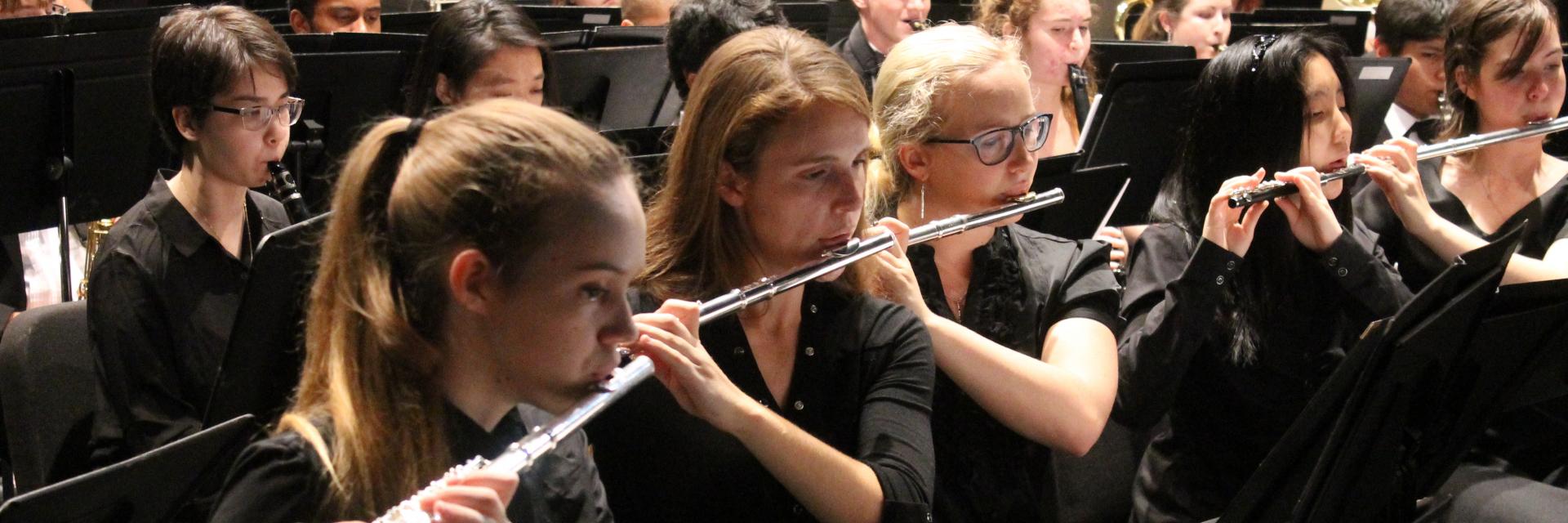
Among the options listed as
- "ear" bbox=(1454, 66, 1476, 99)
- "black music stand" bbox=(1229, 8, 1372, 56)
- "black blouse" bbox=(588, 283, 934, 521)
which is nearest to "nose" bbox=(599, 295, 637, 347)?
"black blouse" bbox=(588, 283, 934, 521)

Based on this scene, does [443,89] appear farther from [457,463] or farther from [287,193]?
[457,463]

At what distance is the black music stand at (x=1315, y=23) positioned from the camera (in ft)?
15.9

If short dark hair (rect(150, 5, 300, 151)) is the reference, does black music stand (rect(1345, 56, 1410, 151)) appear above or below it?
below

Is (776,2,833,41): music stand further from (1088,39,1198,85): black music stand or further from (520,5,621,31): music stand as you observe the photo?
(1088,39,1198,85): black music stand

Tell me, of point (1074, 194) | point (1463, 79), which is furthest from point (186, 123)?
point (1463, 79)

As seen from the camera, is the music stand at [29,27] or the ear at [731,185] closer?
the ear at [731,185]

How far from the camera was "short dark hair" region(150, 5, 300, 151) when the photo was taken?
2.29 metres

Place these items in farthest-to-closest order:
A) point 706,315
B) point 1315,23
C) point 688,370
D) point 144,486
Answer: point 1315,23, point 706,315, point 688,370, point 144,486

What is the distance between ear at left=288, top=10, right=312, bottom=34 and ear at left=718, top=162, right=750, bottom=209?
8.90 ft

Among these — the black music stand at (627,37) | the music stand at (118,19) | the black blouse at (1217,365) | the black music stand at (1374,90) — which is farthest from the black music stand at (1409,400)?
the music stand at (118,19)

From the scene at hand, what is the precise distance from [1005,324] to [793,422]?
47 centimetres

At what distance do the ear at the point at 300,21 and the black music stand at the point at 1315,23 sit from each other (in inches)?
110

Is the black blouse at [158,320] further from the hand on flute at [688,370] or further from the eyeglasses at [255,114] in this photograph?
the hand on flute at [688,370]

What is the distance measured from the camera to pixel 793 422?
5.41 feet
